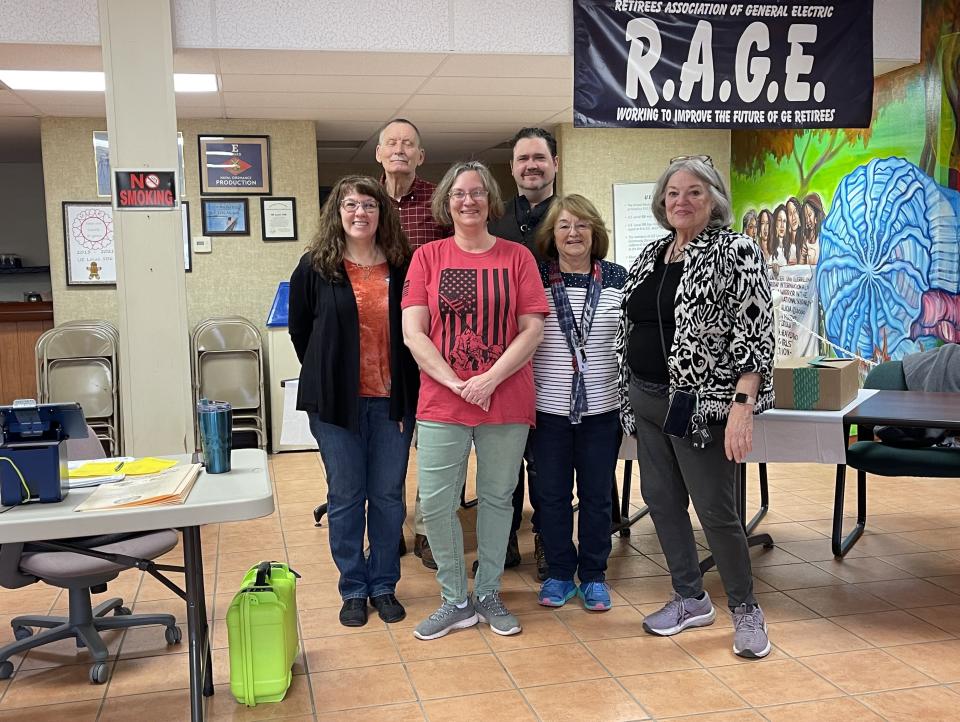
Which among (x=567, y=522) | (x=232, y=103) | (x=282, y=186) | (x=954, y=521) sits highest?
(x=232, y=103)

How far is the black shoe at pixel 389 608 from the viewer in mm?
3426

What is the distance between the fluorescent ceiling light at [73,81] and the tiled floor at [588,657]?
2937 mm

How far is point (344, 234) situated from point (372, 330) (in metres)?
0.36

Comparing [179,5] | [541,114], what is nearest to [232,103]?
[179,5]

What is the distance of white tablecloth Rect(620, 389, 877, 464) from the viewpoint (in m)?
3.57

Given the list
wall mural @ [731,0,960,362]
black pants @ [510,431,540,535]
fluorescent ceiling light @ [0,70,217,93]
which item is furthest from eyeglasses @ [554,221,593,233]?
wall mural @ [731,0,960,362]

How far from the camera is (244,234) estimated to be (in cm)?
716

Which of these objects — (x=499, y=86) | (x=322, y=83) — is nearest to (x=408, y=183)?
(x=322, y=83)

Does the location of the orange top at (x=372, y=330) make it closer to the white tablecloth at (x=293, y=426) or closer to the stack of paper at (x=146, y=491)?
the stack of paper at (x=146, y=491)

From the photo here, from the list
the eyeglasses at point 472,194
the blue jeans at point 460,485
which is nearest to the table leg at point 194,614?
the blue jeans at point 460,485

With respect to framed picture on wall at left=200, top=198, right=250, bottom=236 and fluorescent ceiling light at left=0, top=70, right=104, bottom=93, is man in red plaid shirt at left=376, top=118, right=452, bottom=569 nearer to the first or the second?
fluorescent ceiling light at left=0, top=70, right=104, bottom=93

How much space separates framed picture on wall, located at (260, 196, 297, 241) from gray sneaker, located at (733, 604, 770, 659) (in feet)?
16.6

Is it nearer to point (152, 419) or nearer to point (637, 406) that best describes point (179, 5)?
point (152, 419)

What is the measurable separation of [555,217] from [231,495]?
1.62m
